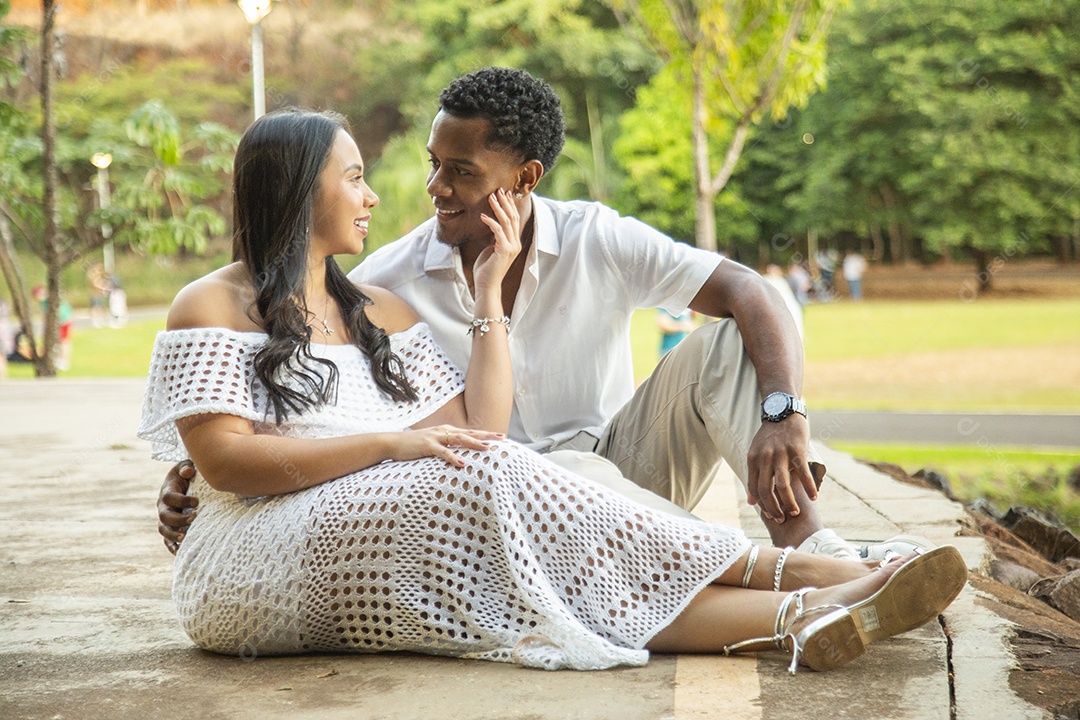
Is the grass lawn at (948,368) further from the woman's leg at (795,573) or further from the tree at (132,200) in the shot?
the woman's leg at (795,573)

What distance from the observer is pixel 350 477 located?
234 centimetres

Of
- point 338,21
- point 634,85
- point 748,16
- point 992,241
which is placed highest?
point 338,21

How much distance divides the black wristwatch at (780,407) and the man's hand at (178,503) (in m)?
1.28

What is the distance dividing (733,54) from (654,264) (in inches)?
309

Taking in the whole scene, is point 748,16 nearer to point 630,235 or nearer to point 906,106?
point 630,235

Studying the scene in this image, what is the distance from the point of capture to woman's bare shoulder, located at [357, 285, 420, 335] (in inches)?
109

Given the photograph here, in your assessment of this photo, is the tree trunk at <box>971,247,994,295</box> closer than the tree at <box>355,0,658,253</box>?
Yes

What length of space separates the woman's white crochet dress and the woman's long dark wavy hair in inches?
4.7

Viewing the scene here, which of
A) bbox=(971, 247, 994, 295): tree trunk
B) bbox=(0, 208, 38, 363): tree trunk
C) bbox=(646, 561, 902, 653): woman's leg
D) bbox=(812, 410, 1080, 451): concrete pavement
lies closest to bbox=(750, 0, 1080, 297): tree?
bbox=(971, 247, 994, 295): tree trunk

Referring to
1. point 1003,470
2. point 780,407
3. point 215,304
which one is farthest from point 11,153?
point 780,407

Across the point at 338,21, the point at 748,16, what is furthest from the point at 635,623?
the point at 338,21

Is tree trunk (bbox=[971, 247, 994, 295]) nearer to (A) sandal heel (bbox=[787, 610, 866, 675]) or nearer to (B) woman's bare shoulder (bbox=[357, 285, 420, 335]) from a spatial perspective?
(B) woman's bare shoulder (bbox=[357, 285, 420, 335])

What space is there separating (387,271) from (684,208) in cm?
3872

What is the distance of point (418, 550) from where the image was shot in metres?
2.30
